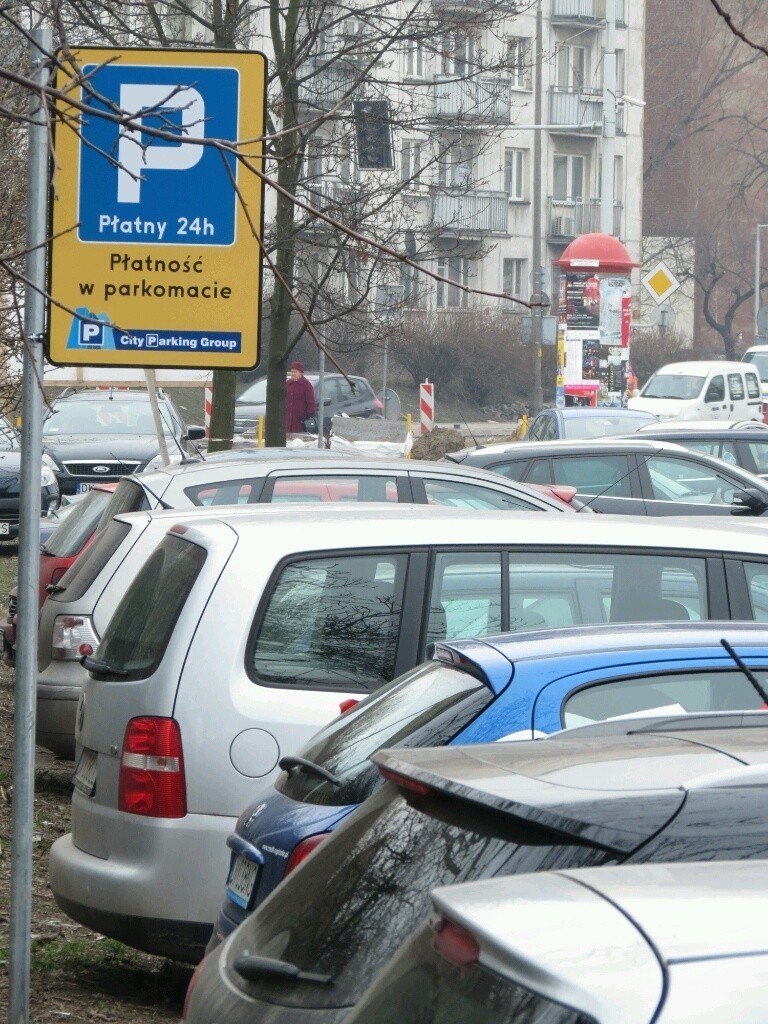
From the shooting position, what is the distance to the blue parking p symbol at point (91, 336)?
5020mm

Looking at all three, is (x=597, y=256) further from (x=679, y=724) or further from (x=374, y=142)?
(x=679, y=724)

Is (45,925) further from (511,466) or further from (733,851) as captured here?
(511,466)

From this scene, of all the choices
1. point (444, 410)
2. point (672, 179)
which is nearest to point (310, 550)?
point (444, 410)

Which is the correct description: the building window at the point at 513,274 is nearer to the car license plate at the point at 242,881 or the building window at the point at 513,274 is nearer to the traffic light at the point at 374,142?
the traffic light at the point at 374,142

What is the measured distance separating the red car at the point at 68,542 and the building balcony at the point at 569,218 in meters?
51.7

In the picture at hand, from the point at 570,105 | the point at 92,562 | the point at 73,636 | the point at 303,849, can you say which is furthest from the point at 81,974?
the point at 570,105

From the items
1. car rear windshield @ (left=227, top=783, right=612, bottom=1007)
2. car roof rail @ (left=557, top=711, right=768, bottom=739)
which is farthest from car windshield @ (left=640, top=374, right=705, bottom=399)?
car rear windshield @ (left=227, top=783, right=612, bottom=1007)

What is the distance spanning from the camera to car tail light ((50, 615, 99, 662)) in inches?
314

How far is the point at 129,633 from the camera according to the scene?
5.29 metres

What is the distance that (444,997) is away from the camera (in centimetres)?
171

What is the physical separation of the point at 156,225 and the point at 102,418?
17.3m

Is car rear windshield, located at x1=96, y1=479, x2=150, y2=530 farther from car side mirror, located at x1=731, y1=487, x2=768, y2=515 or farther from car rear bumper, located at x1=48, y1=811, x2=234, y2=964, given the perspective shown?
car side mirror, located at x1=731, y1=487, x2=768, y2=515

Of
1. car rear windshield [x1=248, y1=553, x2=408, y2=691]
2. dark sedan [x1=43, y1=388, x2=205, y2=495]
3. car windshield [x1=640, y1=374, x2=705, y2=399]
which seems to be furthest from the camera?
car windshield [x1=640, y1=374, x2=705, y2=399]

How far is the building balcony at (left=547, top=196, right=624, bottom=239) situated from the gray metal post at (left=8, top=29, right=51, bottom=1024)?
56.6m
